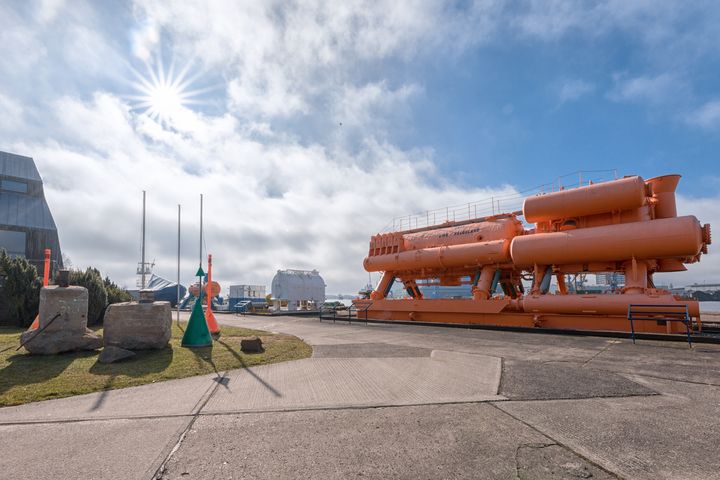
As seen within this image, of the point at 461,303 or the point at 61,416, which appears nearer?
the point at 61,416

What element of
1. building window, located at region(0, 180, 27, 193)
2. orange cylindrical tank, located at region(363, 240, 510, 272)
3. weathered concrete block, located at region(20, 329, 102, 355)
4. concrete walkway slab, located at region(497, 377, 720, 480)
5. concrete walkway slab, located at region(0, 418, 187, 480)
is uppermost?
building window, located at region(0, 180, 27, 193)

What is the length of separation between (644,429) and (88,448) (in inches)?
198

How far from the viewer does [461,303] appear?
18.0 m

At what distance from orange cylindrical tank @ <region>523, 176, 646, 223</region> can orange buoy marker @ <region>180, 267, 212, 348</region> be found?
13.5 metres

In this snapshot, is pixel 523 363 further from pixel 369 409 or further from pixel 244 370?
pixel 244 370

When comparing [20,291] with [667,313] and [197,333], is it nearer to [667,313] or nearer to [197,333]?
[197,333]

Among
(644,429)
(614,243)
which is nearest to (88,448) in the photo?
(644,429)

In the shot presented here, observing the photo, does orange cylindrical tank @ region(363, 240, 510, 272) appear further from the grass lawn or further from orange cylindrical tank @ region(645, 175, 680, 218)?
the grass lawn

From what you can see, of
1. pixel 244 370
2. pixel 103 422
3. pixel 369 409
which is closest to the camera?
pixel 103 422

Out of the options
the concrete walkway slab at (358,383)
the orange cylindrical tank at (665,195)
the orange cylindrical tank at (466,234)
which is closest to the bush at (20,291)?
the concrete walkway slab at (358,383)

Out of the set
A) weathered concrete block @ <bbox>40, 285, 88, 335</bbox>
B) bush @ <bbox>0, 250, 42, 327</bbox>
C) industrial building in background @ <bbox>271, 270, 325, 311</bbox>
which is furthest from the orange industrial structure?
industrial building in background @ <bbox>271, 270, 325, 311</bbox>

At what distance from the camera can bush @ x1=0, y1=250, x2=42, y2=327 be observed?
13.4 m

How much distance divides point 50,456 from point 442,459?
10.4 feet

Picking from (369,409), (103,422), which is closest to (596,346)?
(369,409)
